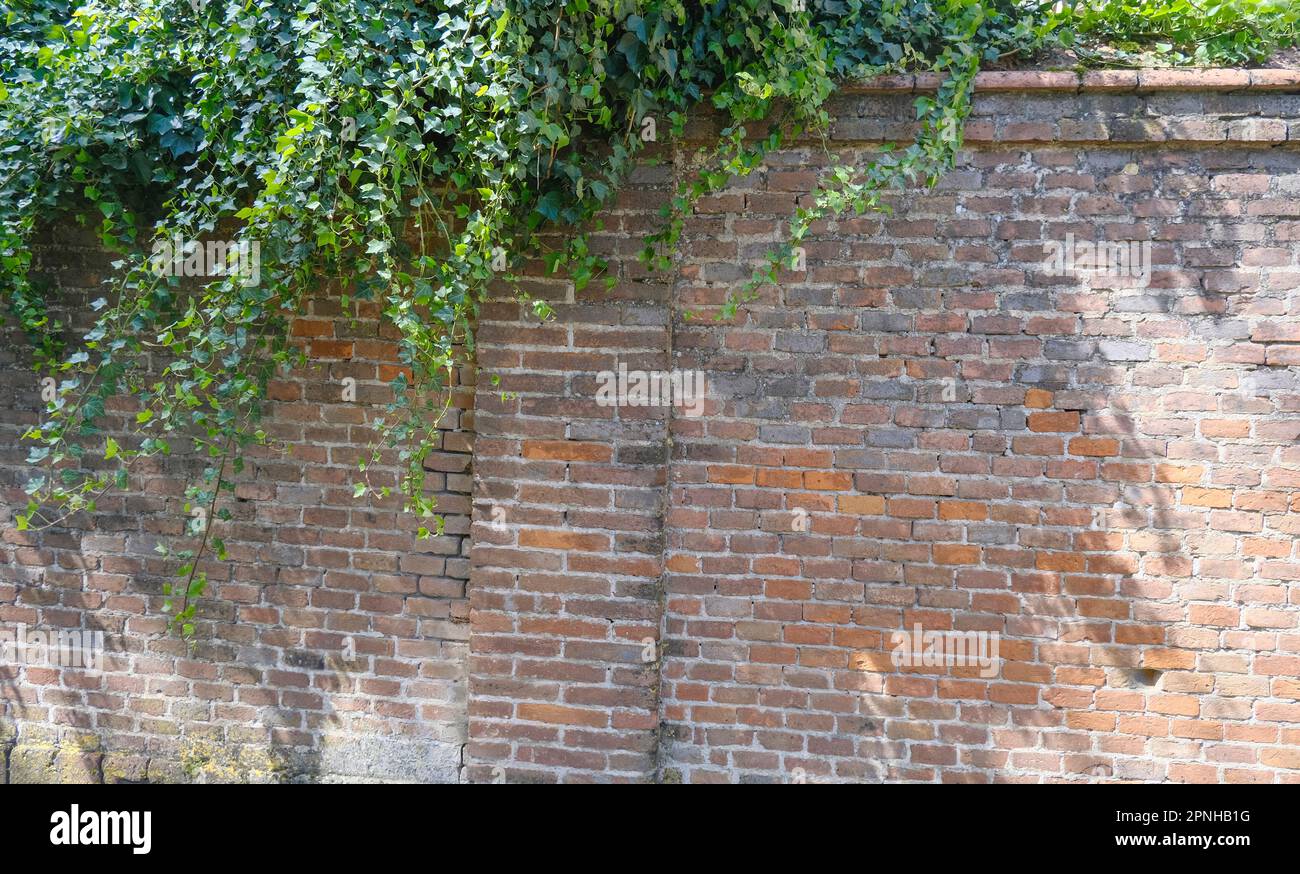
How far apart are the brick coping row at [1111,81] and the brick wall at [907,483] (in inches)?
0.5

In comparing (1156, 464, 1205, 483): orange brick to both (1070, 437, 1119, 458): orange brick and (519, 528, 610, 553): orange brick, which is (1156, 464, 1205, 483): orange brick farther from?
(519, 528, 610, 553): orange brick

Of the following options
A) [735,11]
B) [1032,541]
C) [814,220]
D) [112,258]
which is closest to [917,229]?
[814,220]

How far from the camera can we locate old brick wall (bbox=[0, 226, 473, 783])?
3.74 metres

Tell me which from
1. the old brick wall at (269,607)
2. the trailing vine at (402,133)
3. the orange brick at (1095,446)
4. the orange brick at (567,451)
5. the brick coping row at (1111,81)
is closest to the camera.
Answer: the trailing vine at (402,133)

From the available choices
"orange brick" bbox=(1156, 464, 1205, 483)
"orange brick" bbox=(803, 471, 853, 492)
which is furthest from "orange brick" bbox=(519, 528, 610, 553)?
"orange brick" bbox=(1156, 464, 1205, 483)

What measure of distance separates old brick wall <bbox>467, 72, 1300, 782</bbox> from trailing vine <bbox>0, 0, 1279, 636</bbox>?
0.67 ft

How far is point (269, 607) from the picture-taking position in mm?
3852

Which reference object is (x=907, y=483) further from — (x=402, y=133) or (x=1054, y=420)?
(x=402, y=133)

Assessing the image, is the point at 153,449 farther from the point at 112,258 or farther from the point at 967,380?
the point at 967,380

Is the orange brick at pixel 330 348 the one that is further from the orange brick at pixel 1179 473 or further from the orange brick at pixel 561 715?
the orange brick at pixel 1179 473

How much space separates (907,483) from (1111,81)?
1.62 m

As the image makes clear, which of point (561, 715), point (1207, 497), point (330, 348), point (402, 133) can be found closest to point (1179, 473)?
point (1207, 497)

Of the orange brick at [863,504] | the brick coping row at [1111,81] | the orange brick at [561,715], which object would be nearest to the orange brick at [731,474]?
the orange brick at [863,504]

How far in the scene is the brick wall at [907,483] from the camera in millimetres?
3285
